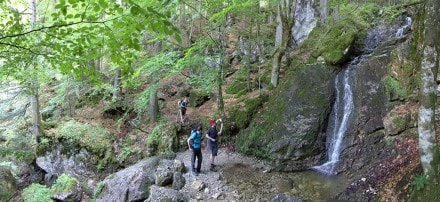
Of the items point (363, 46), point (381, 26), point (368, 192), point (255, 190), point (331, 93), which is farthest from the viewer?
point (381, 26)

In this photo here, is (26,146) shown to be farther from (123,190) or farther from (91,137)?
(123,190)

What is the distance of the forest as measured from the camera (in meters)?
7.08

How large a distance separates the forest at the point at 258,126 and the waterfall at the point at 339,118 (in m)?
0.04

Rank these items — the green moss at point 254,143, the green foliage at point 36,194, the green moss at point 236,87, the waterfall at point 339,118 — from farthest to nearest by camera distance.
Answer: the green moss at point 236,87, the green moss at point 254,143, the green foliage at point 36,194, the waterfall at point 339,118

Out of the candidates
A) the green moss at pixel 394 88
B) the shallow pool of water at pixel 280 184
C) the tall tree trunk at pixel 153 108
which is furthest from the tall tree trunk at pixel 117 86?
the green moss at pixel 394 88

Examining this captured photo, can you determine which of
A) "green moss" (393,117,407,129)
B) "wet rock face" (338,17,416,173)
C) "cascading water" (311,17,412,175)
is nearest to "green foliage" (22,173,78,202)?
"cascading water" (311,17,412,175)

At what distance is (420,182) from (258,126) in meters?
6.78

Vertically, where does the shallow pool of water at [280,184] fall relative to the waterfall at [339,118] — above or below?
below

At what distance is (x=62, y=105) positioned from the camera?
1831 centimetres

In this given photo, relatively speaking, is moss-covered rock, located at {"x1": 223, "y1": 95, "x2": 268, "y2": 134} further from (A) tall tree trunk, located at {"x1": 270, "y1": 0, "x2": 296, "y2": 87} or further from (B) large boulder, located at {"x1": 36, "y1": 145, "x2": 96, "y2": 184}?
(B) large boulder, located at {"x1": 36, "y1": 145, "x2": 96, "y2": 184}

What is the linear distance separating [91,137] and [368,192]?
39.1 feet

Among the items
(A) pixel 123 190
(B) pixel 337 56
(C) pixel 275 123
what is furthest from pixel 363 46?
(A) pixel 123 190

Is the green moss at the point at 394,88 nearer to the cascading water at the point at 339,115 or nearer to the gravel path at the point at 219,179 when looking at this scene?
the cascading water at the point at 339,115

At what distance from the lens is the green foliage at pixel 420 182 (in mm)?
6441
